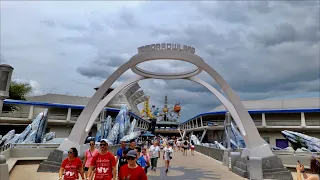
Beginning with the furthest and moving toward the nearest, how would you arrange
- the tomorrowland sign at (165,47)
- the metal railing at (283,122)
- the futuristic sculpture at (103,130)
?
the metal railing at (283,122)
the futuristic sculpture at (103,130)
the tomorrowland sign at (165,47)

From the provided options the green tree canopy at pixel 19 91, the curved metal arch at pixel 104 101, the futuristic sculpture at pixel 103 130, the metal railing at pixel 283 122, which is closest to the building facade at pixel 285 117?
the metal railing at pixel 283 122

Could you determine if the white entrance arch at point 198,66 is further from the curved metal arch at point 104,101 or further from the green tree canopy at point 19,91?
the green tree canopy at point 19,91

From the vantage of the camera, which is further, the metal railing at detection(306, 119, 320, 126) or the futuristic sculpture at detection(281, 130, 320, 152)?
the metal railing at detection(306, 119, 320, 126)

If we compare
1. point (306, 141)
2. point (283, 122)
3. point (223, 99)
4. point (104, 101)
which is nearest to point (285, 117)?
point (283, 122)

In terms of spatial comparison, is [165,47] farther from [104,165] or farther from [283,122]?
[283,122]

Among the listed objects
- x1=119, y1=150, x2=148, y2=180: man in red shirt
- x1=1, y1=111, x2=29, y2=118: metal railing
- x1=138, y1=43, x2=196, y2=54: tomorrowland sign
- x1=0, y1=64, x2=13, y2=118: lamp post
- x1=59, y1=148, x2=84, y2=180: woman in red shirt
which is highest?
x1=138, y1=43, x2=196, y2=54: tomorrowland sign

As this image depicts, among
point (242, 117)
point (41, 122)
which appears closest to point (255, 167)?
→ point (242, 117)

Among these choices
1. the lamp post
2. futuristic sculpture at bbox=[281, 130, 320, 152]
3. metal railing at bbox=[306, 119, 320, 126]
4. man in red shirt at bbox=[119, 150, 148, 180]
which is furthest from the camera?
metal railing at bbox=[306, 119, 320, 126]

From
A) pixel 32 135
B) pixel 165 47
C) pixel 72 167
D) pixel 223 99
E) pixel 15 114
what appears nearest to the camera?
pixel 72 167

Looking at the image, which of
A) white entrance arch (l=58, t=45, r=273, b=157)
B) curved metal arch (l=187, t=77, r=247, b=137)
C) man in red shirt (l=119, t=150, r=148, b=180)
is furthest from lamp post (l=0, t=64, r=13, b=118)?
curved metal arch (l=187, t=77, r=247, b=137)

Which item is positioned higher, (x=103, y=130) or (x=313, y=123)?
(x=313, y=123)

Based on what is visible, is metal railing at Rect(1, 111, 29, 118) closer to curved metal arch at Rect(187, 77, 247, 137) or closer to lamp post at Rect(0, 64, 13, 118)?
curved metal arch at Rect(187, 77, 247, 137)

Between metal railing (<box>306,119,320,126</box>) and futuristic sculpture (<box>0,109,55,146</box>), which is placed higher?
metal railing (<box>306,119,320,126</box>)

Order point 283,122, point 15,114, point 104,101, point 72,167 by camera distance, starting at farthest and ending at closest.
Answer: point 283,122, point 15,114, point 104,101, point 72,167
